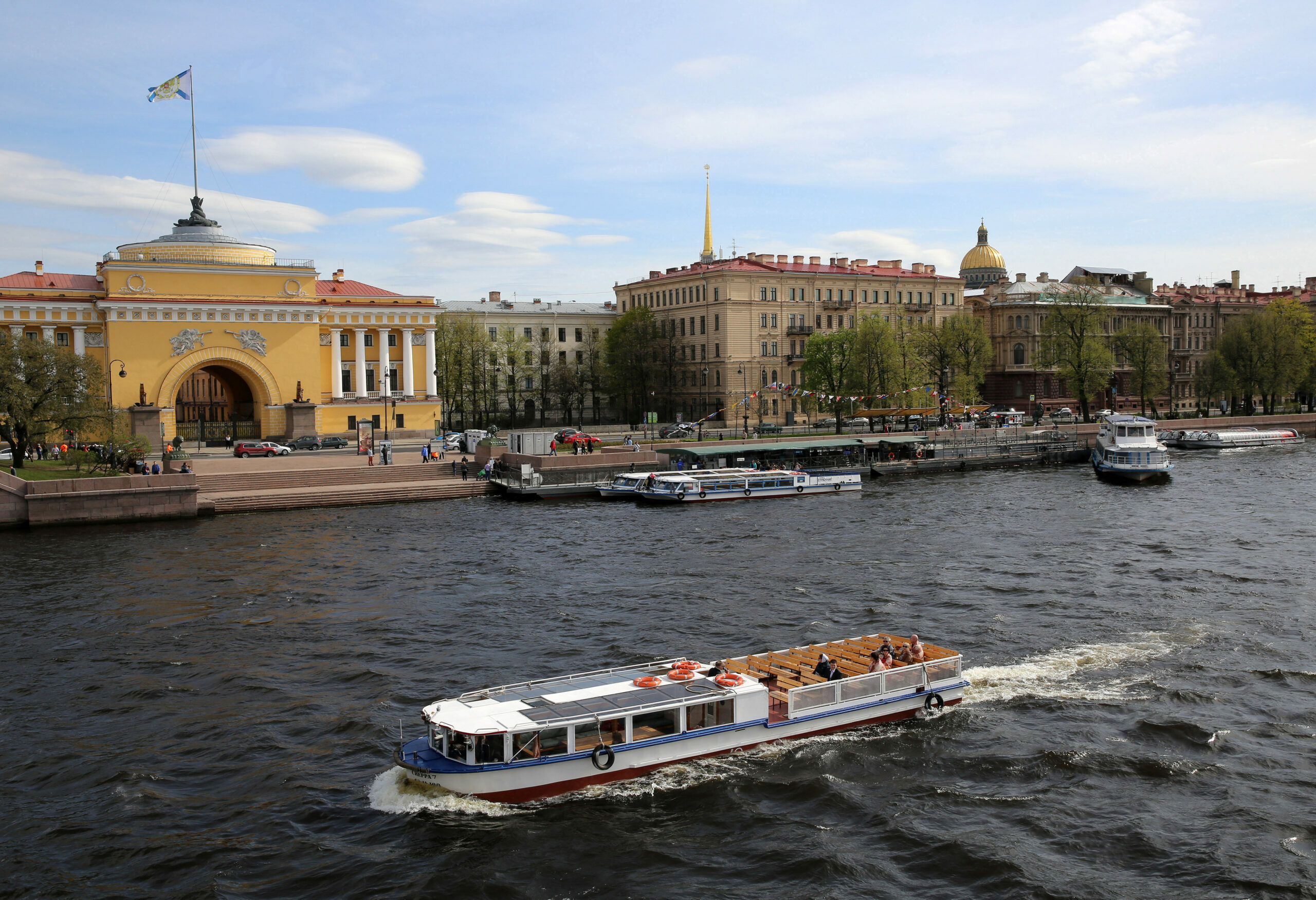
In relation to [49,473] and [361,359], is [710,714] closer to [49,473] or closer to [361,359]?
[49,473]

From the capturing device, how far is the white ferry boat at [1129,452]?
5856 centimetres

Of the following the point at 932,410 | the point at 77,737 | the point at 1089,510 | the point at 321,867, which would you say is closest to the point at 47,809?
the point at 77,737

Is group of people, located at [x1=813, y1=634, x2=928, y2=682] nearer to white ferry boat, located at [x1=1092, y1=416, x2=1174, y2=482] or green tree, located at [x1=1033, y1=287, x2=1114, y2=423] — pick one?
white ferry boat, located at [x1=1092, y1=416, x2=1174, y2=482]

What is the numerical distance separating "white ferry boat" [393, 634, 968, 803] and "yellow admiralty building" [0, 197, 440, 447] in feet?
186

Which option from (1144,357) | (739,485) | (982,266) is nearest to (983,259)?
(982,266)

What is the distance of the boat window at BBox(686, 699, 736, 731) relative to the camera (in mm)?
17906

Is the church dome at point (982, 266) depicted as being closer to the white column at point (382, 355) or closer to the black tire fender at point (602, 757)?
the white column at point (382, 355)

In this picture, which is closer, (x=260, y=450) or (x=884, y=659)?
(x=884, y=659)

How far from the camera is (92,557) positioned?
36.8m

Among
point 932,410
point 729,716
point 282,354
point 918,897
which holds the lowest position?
point 918,897

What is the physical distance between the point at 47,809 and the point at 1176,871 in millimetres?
17301

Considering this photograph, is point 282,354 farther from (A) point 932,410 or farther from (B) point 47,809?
(B) point 47,809

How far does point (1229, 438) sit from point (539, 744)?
3143 inches

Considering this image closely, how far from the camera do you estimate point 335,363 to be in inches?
3061
